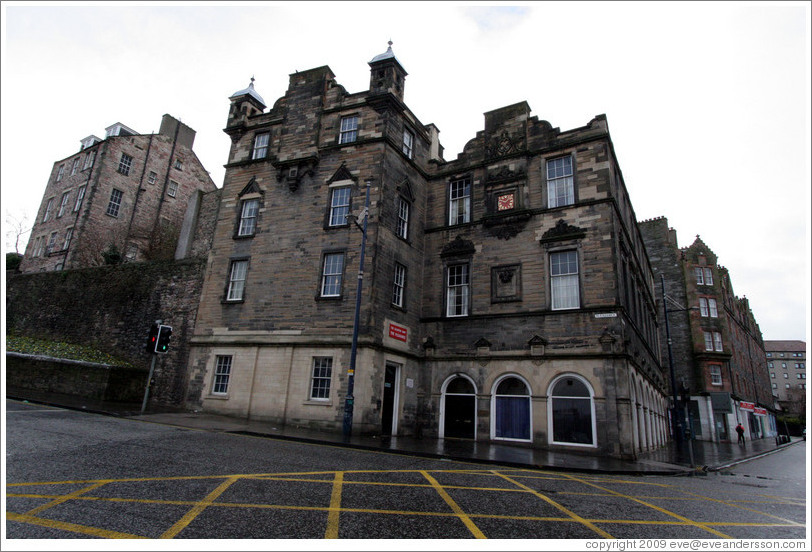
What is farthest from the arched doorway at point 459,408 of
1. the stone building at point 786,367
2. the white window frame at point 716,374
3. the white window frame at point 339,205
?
the stone building at point 786,367

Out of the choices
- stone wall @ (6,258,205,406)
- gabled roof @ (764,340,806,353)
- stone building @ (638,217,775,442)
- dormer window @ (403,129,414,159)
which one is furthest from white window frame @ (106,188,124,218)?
gabled roof @ (764,340,806,353)

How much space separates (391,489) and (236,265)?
1707cm

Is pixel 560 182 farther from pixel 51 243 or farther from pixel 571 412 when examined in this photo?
pixel 51 243

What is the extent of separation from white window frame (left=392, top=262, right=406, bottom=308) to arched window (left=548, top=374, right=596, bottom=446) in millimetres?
7522

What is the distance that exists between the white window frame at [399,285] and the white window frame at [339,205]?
3.27m

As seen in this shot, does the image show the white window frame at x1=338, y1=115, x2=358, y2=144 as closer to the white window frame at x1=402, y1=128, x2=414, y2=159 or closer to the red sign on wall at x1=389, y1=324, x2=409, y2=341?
the white window frame at x1=402, y1=128, x2=414, y2=159

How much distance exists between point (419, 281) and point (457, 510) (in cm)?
1601

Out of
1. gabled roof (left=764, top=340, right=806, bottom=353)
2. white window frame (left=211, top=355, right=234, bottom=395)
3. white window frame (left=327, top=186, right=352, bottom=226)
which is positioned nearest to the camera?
white window frame (left=211, top=355, right=234, bottom=395)

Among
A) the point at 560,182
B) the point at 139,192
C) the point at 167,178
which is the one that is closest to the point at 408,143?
the point at 560,182

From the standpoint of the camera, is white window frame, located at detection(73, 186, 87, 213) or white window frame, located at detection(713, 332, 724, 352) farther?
white window frame, located at detection(713, 332, 724, 352)

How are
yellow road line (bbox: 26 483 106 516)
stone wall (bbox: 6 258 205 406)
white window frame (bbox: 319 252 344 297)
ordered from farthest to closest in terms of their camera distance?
stone wall (bbox: 6 258 205 406)
white window frame (bbox: 319 252 344 297)
yellow road line (bbox: 26 483 106 516)

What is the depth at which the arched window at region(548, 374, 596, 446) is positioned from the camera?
55.5ft

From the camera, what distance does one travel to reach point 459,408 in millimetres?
19766

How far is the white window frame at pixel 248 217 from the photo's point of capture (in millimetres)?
22344
